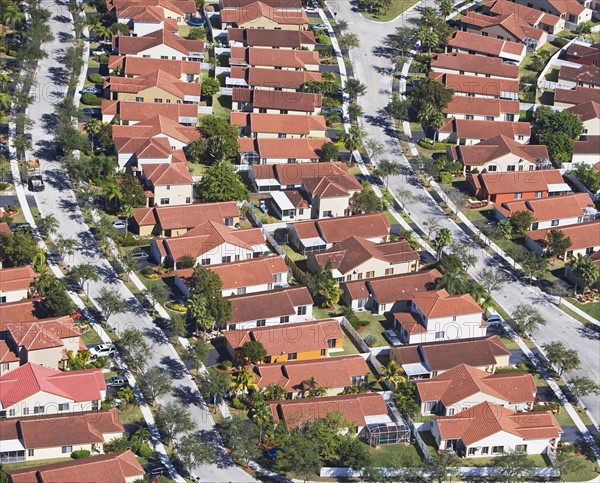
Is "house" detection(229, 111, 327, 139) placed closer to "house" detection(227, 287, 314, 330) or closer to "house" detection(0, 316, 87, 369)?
"house" detection(227, 287, 314, 330)

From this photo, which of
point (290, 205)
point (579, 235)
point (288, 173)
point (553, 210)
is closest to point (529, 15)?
point (553, 210)

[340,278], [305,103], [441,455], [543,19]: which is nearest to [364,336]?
[340,278]

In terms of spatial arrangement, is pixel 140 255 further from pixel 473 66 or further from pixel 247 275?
pixel 473 66

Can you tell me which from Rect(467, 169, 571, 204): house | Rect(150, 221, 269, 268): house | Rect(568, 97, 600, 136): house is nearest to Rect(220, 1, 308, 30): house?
Rect(568, 97, 600, 136): house

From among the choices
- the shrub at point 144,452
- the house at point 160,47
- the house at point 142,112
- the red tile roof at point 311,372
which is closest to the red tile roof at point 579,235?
the red tile roof at point 311,372

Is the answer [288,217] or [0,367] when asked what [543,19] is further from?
[0,367]

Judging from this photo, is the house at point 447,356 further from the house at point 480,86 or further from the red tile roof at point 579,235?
the house at point 480,86
